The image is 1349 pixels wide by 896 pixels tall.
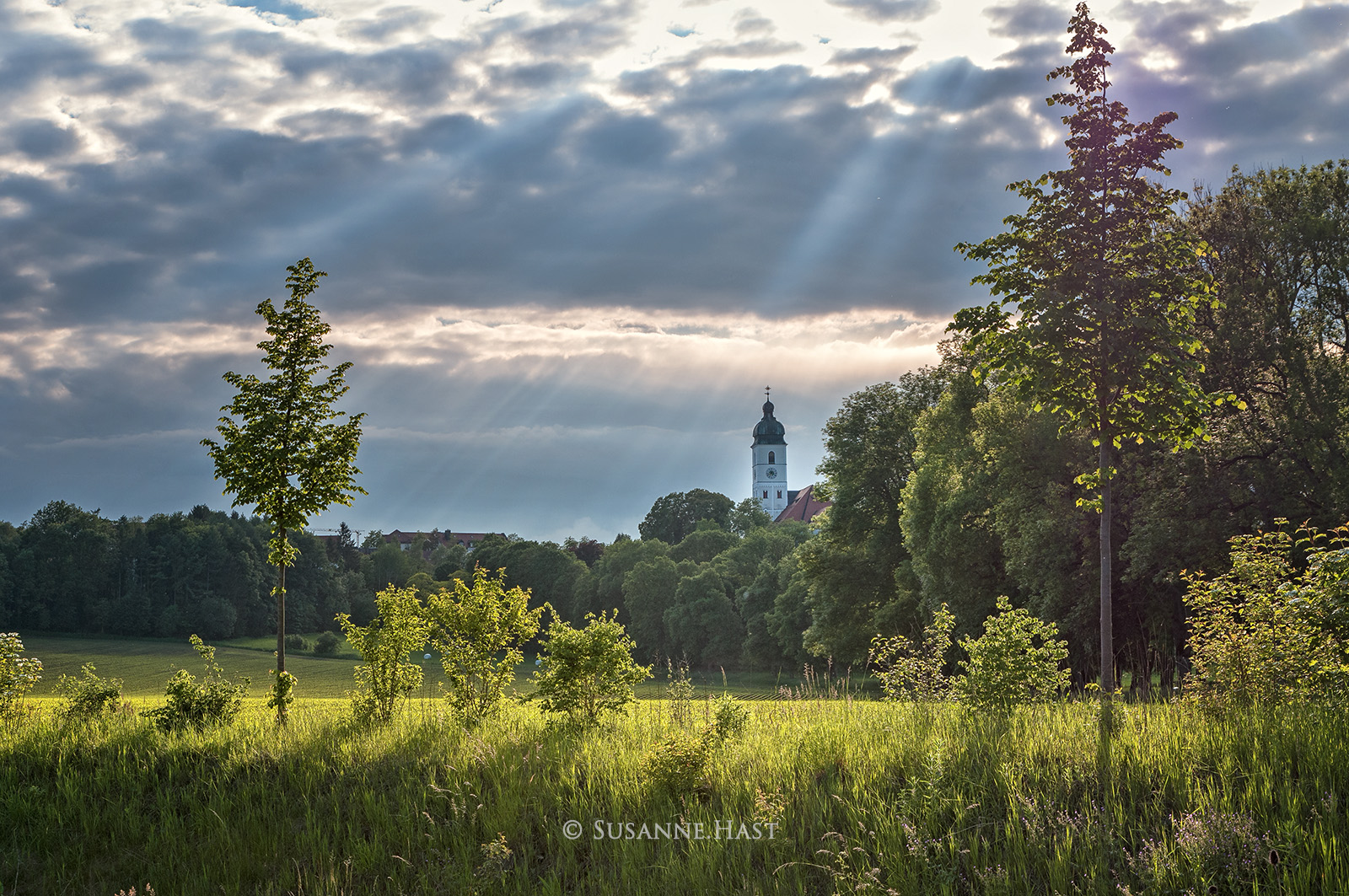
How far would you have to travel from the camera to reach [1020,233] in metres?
11.0

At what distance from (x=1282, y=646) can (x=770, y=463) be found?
520ft

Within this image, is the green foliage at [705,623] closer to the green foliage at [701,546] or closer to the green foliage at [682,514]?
the green foliage at [701,546]

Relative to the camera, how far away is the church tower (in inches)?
6476

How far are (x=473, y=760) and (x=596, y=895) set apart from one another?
2.93 meters

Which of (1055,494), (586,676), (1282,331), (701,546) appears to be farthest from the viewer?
(701,546)

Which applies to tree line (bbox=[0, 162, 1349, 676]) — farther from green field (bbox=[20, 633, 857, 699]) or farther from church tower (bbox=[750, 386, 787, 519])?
church tower (bbox=[750, 386, 787, 519])

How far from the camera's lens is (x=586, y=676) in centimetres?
1148

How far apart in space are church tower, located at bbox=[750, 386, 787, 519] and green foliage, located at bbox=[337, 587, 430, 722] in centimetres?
15255

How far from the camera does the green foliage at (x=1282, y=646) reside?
26.5 feet

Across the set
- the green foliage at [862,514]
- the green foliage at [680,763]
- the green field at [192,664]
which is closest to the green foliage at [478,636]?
the green foliage at [680,763]

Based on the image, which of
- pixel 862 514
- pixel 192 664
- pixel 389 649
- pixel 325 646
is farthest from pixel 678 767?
pixel 325 646

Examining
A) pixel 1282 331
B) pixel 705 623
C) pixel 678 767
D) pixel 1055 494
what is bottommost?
pixel 705 623

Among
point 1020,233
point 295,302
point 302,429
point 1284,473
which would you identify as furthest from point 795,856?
point 1284,473

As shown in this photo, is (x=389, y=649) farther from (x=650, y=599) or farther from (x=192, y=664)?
(x=650, y=599)
